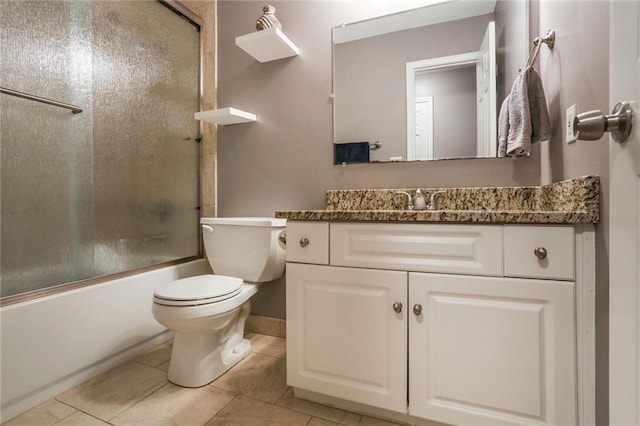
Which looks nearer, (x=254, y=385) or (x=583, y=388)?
(x=583, y=388)

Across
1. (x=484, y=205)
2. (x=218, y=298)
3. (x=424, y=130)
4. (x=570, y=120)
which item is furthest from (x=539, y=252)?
(x=218, y=298)

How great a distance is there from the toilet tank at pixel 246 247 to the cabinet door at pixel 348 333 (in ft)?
1.34

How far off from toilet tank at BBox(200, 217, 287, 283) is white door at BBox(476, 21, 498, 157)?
1.06 m

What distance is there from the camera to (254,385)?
4.55 feet

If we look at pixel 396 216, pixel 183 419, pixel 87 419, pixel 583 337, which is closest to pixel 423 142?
pixel 396 216

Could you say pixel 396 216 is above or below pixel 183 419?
above

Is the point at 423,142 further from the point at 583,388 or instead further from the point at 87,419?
the point at 87,419

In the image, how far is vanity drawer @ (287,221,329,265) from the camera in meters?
1.16

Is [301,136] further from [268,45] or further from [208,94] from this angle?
[208,94]

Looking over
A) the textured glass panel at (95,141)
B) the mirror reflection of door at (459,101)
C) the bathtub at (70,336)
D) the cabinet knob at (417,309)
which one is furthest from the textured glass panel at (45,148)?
the mirror reflection of door at (459,101)

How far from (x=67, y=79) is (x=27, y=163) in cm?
44

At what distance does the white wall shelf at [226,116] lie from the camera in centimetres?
178

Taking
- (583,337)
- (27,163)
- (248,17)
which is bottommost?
(583,337)

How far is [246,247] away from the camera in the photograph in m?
1.63
